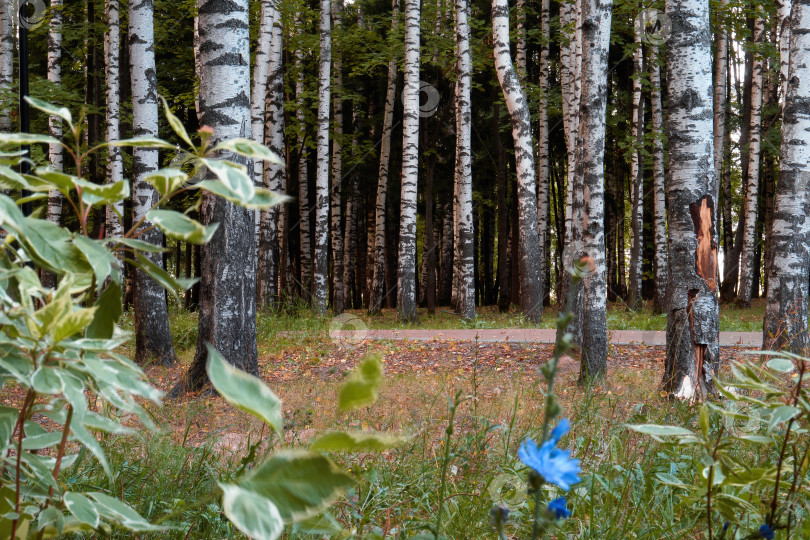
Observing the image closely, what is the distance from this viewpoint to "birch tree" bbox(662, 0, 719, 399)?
16.0 ft

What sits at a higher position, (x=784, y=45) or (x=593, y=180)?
(x=784, y=45)

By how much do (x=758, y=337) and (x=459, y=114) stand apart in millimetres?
7219

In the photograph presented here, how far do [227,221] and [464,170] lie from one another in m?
8.70

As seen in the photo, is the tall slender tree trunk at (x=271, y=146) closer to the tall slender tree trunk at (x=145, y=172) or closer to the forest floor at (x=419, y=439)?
the forest floor at (x=419, y=439)

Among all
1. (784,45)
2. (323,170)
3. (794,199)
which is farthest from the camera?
(323,170)

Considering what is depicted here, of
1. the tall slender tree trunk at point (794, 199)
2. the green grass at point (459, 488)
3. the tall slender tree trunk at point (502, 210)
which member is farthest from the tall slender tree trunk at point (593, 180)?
the tall slender tree trunk at point (502, 210)

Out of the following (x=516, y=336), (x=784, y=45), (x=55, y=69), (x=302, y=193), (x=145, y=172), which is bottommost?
(x=516, y=336)

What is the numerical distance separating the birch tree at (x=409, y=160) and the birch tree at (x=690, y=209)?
8.39 m

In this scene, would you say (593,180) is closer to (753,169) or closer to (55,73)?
(55,73)

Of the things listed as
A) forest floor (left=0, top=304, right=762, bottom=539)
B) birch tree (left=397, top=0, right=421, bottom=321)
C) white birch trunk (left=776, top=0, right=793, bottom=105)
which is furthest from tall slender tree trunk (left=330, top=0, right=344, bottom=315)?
white birch trunk (left=776, top=0, right=793, bottom=105)

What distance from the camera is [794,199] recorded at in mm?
7109

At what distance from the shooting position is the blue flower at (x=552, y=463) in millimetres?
672

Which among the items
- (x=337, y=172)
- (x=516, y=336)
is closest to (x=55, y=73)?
(x=337, y=172)

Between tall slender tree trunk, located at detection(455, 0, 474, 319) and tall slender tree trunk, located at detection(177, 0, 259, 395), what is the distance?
827 centimetres
